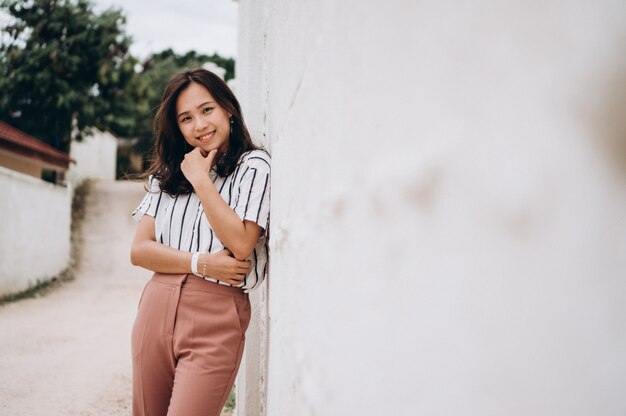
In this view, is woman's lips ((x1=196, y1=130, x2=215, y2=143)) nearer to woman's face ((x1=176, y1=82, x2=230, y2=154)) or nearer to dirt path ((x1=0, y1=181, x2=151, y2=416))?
woman's face ((x1=176, y1=82, x2=230, y2=154))

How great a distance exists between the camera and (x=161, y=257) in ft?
6.19

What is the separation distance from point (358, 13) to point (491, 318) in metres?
0.32

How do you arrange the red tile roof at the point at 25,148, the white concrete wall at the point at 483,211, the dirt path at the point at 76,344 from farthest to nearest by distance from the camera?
the red tile roof at the point at 25,148, the dirt path at the point at 76,344, the white concrete wall at the point at 483,211

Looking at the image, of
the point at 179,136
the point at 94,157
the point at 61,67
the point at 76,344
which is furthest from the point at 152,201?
the point at 94,157

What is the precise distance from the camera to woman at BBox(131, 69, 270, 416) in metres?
1.74

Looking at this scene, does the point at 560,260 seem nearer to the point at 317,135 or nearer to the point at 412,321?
the point at 412,321

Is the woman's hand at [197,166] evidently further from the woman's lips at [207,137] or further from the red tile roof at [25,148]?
the red tile roof at [25,148]

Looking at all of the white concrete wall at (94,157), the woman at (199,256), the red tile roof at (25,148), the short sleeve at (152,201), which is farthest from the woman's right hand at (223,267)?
the white concrete wall at (94,157)

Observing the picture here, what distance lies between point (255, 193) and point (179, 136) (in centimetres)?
64

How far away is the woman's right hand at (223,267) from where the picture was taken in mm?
1756

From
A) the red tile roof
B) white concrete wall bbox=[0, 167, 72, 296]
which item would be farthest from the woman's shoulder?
the red tile roof

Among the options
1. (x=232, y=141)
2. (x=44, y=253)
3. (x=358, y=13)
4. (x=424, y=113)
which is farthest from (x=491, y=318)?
(x=44, y=253)

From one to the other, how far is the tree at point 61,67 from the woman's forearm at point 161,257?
16.5 metres

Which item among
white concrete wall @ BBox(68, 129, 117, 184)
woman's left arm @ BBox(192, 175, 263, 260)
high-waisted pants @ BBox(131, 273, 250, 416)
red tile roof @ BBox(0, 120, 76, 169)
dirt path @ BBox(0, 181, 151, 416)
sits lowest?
dirt path @ BBox(0, 181, 151, 416)
